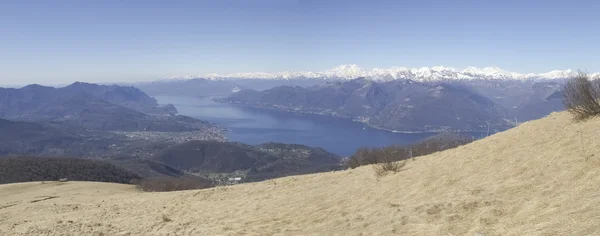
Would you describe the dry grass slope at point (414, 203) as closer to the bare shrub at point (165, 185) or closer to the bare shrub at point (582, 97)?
the bare shrub at point (582, 97)

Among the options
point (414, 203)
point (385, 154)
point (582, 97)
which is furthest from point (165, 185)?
point (582, 97)

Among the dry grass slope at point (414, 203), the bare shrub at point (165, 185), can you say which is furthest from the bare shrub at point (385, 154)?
the bare shrub at point (165, 185)

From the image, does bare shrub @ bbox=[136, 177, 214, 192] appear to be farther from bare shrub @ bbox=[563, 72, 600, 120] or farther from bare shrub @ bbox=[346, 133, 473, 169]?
bare shrub @ bbox=[563, 72, 600, 120]

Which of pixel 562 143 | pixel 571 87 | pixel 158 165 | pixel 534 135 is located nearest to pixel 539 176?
pixel 562 143

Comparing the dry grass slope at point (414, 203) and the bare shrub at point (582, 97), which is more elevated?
the bare shrub at point (582, 97)

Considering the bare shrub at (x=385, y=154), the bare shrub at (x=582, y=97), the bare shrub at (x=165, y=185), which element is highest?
the bare shrub at (x=582, y=97)
